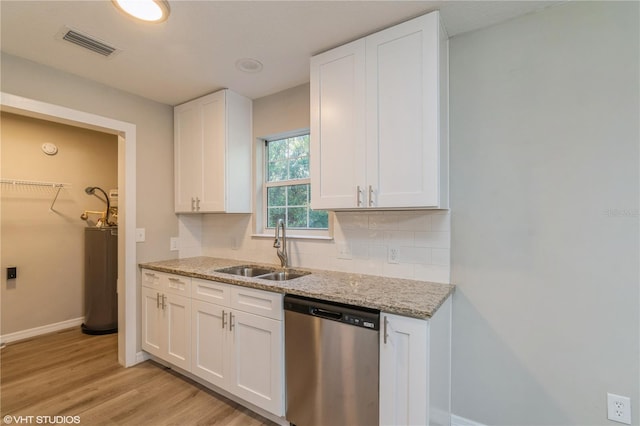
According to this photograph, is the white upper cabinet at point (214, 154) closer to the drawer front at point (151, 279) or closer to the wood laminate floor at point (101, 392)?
the drawer front at point (151, 279)

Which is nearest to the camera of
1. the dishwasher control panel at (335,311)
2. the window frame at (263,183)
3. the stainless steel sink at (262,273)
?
the dishwasher control panel at (335,311)

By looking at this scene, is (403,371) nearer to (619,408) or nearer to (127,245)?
(619,408)

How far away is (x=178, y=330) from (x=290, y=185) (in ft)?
5.06

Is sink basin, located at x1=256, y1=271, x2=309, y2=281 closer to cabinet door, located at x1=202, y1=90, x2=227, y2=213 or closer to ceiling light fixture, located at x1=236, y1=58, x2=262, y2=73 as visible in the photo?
cabinet door, located at x1=202, y1=90, x2=227, y2=213

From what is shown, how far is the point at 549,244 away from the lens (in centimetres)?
158

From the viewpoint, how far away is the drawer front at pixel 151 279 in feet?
8.45

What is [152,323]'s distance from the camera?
2627 millimetres

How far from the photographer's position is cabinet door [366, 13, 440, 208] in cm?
162

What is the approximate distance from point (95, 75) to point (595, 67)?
3.33 m

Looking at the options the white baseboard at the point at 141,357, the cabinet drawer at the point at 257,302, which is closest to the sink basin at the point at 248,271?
the cabinet drawer at the point at 257,302

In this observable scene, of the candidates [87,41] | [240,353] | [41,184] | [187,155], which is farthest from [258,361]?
[41,184]

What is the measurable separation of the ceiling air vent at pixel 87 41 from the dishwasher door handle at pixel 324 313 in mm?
2168

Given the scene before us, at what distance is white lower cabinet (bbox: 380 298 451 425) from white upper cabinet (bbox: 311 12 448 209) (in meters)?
0.67

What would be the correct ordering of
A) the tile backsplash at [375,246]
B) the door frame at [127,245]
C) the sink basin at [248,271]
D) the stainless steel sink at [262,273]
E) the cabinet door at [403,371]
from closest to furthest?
the cabinet door at [403,371] → the tile backsplash at [375,246] → the stainless steel sink at [262,273] → the sink basin at [248,271] → the door frame at [127,245]
